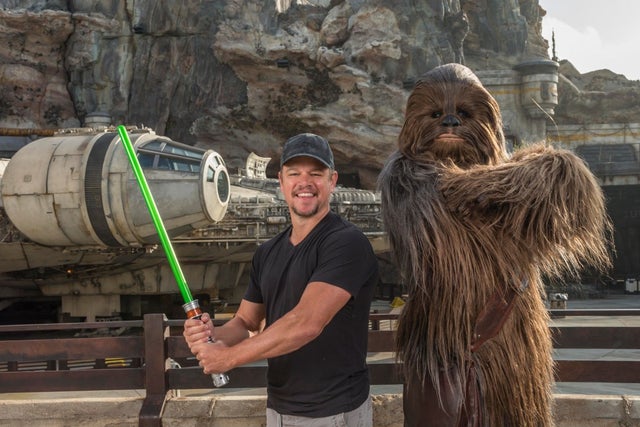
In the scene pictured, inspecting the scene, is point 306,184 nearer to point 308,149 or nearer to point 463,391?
point 308,149

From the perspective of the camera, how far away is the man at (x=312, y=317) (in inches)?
97.2

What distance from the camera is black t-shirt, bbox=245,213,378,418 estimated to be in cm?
260

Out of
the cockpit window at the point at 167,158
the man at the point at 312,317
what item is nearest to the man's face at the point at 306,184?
the man at the point at 312,317

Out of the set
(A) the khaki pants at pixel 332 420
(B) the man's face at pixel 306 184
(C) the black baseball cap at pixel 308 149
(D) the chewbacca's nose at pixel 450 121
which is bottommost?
(A) the khaki pants at pixel 332 420

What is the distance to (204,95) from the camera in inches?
1220

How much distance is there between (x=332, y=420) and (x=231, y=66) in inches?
1149

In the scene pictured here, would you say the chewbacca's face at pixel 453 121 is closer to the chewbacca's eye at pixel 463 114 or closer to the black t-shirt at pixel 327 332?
the chewbacca's eye at pixel 463 114

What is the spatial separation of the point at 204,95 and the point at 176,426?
2798cm

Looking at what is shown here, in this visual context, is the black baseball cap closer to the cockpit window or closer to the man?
the man

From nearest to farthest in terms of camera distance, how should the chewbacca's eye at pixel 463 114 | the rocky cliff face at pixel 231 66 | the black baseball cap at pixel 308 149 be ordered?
the black baseball cap at pixel 308 149, the chewbacca's eye at pixel 463 114, the rocky cliff face at pixel 231 66

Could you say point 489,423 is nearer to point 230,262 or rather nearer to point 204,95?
point 230,262

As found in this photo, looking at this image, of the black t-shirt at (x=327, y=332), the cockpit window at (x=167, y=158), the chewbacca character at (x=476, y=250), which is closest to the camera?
the chewbacca character at (x=476, y=250)

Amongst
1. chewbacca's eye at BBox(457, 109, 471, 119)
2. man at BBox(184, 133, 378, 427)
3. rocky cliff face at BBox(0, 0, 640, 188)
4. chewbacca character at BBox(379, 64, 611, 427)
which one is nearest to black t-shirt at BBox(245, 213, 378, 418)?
man at BBox(184, 133, 378, 427)

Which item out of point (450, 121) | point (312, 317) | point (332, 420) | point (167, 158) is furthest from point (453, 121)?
point (167, 158)
